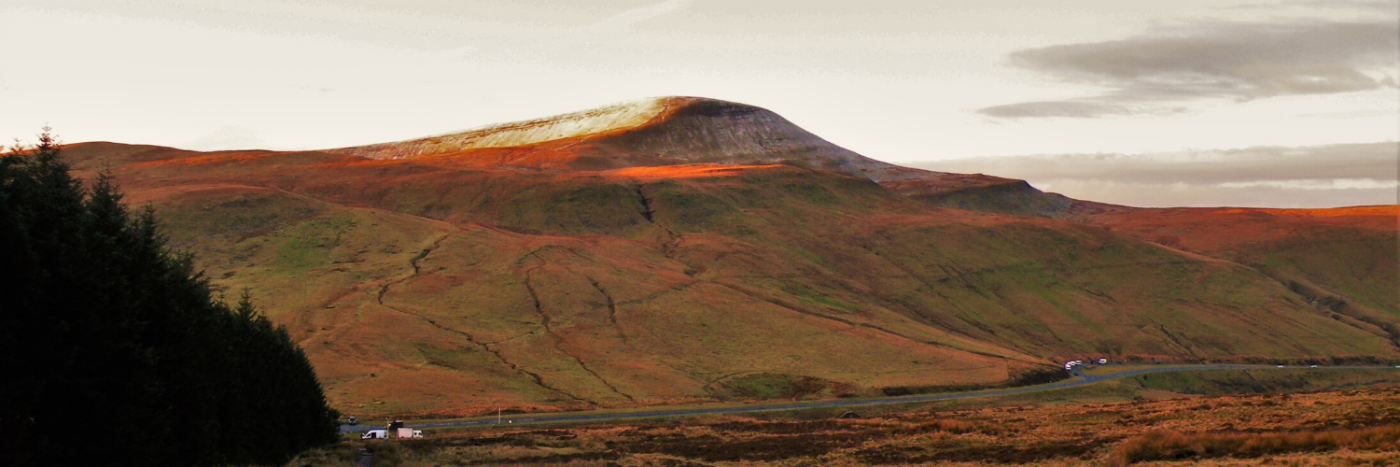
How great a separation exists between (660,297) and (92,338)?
10475 centimetres

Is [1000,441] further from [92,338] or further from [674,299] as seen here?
[674,299]

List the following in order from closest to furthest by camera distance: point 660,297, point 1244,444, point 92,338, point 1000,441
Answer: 1. point 92,338
2. point 1244,444
3. point 1000,441
4. point 660,297

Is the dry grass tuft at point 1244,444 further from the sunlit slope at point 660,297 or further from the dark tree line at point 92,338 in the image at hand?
the sunlit slope at point 660,297

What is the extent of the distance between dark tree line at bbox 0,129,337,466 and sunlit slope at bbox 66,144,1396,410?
5402 cm

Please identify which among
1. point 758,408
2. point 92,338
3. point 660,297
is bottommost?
point 758,408

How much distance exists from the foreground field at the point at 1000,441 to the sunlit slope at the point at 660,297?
33.0 meters

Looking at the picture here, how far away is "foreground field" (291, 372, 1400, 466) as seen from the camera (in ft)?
90.8

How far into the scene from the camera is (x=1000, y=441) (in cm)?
4106

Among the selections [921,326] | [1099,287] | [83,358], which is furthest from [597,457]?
[1099,287]

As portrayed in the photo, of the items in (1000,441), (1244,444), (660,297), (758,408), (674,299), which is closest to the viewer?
(1244,444)

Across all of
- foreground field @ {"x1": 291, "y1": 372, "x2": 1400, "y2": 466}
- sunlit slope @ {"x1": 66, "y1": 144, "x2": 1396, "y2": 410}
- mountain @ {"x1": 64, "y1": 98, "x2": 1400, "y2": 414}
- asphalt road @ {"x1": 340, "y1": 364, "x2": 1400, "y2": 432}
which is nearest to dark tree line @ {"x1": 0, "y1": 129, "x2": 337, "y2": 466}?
foreground field @ {"x1": 291, "y1": 372, "x2": 1400, "y2": 466}

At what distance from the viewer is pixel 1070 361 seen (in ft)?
445

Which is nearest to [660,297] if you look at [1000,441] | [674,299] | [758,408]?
[674,299]

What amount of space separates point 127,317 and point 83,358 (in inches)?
71.9
